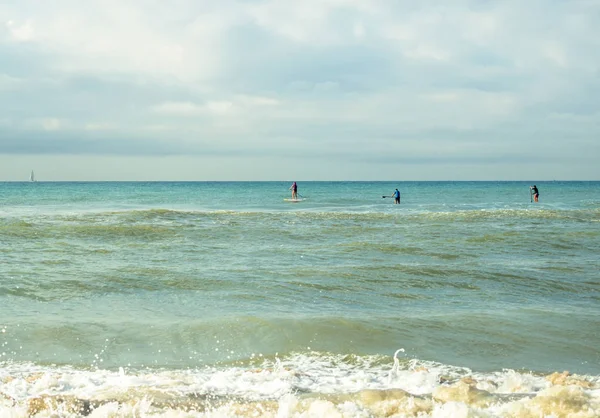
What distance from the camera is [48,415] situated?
4574 millimetres

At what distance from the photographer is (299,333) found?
299 inches

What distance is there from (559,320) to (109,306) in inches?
264

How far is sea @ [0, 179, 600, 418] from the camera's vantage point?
4.96 m

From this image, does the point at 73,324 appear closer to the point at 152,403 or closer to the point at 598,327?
the point at 152,403

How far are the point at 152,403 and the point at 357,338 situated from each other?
3.25 meters

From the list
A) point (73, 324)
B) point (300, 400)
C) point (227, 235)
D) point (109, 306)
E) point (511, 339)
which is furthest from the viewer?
point (227, 235)

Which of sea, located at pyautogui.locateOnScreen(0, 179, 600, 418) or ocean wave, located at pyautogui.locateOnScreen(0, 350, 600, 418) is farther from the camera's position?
sea, located at pyautogui.locateOnScreen(0, 179, 600, 418)

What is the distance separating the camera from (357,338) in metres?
7.43

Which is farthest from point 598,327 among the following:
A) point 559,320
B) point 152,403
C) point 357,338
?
point 152,403

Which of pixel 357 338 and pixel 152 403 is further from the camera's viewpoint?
pixel 357 338

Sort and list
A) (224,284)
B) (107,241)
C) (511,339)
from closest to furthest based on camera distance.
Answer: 1. (511,339)
2. (224,284)
3. (107,241)

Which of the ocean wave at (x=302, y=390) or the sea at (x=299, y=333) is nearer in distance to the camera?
the ocean wave at (x=302, y=390)

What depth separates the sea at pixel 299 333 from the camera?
16.3 ft

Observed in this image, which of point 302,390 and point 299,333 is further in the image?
point 299,333
